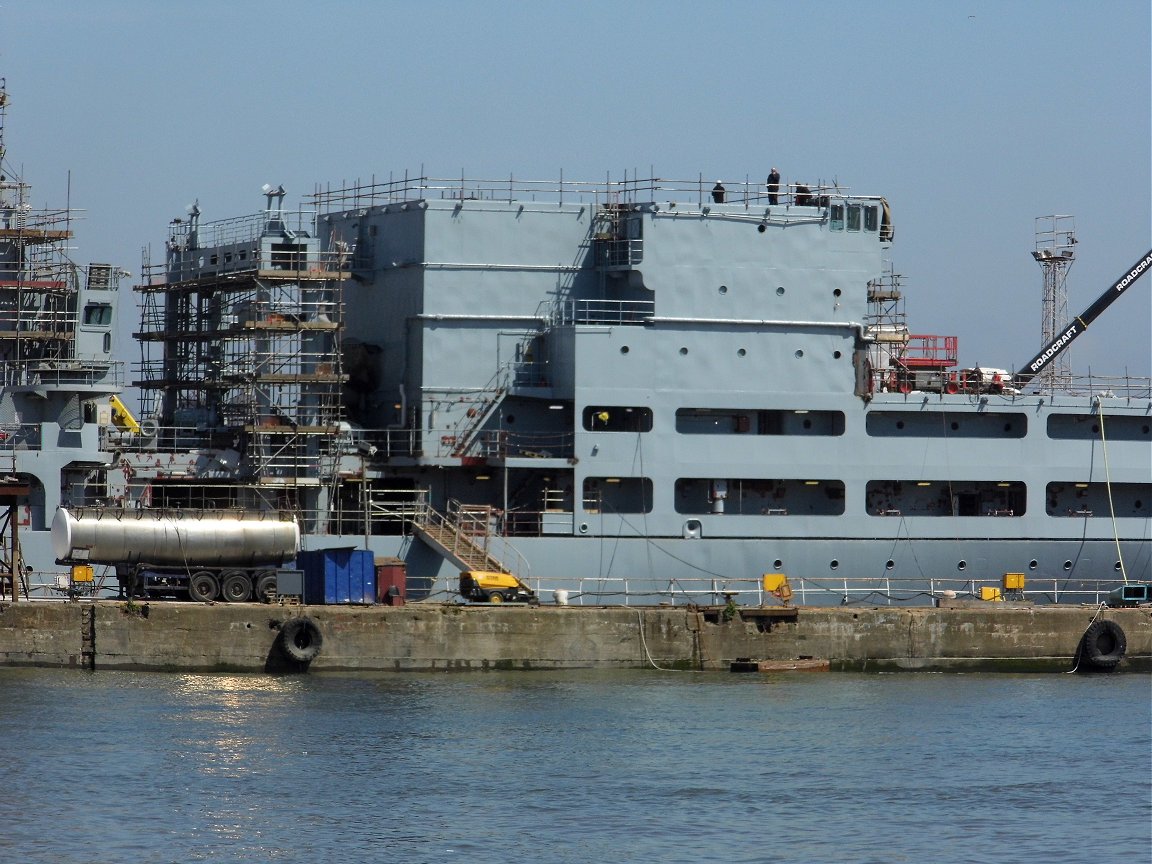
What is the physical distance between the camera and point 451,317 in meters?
49.4

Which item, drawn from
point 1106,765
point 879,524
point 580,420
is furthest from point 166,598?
point 1106,765

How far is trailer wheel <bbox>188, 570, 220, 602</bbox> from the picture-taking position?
43750mm

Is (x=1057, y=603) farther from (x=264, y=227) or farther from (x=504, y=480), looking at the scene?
(x=264, y=227)

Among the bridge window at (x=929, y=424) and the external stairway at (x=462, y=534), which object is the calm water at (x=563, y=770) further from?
the bridge window at (x=929, y=424)

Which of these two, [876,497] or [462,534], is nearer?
[462,534]

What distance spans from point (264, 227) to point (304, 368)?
14.0ft

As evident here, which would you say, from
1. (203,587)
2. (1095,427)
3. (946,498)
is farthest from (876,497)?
(203,587)

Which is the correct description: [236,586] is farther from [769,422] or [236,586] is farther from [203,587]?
[769,422]

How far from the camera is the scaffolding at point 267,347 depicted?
48531 millimetres

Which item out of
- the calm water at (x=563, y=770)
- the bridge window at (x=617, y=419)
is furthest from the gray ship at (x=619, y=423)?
the calm water at (x=563, y=770)

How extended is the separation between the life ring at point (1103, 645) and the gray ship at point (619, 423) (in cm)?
230

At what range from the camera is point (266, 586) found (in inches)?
1745

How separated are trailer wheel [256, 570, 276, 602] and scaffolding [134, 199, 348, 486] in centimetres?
371

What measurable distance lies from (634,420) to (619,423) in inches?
15.4
